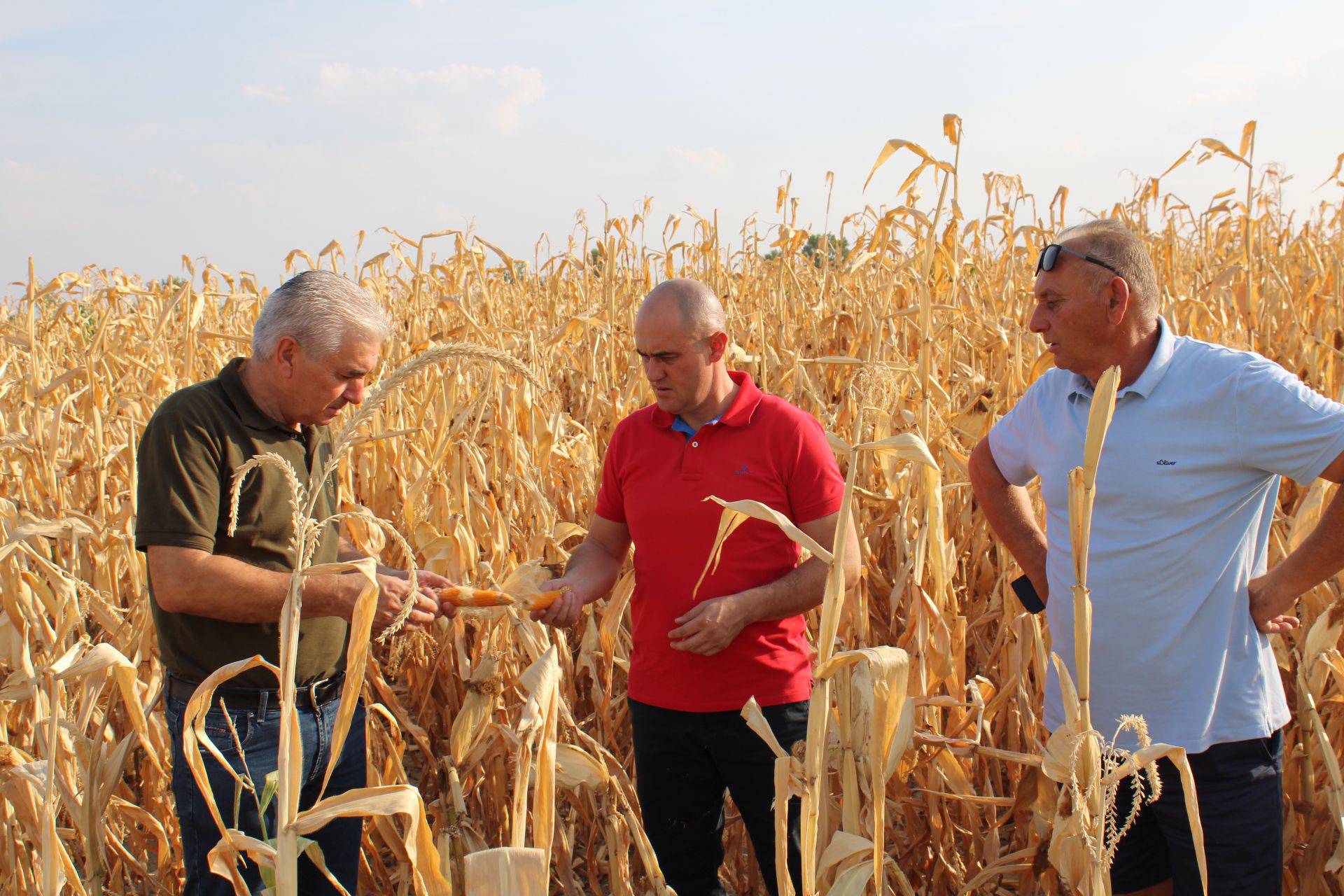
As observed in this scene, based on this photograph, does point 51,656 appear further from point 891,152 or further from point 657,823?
point 891,152

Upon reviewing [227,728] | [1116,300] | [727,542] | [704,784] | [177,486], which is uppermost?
[1116,300]

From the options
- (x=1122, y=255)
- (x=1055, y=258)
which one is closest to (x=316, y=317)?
(x=1055, y=258)

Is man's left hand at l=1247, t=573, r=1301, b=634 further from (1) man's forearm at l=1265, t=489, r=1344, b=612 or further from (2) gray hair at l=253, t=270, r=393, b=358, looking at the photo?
(2) gray hair at l=253, t=270, r=393, b=358

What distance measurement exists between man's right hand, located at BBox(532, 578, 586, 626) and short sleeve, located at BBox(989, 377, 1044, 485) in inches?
36.4

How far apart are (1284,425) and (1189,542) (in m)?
0.25

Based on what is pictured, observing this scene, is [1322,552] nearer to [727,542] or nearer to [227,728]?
[727,542]

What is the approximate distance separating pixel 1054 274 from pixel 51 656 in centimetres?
179

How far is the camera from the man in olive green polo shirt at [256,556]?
66.5 inches

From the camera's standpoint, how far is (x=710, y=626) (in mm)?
1957

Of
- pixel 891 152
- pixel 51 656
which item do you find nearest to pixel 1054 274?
Answer: pixel 891 152

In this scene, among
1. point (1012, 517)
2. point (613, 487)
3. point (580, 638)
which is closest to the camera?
point (1012, 517)

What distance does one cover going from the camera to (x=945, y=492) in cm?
250

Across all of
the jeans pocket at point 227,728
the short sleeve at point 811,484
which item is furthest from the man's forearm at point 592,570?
the jeans pocket at point 227,728

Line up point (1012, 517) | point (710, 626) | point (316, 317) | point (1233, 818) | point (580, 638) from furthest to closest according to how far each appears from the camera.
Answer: point (580, 638) → point (1012, 517) → point (710, 626) → point (316, 317) → point (1233, 818)
